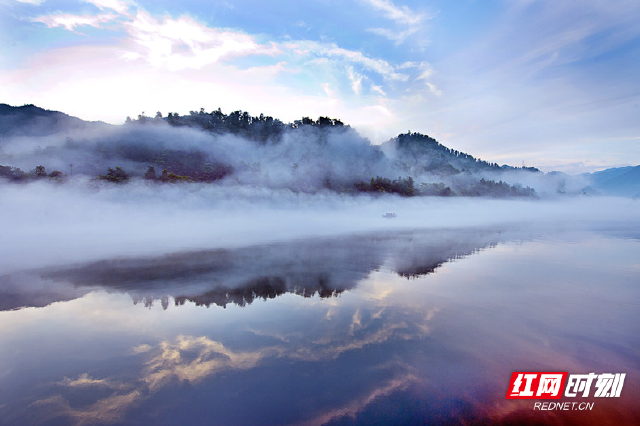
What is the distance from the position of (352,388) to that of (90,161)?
366 ft

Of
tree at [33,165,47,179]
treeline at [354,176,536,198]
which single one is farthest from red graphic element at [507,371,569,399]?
treeline at [354,176,536,198]

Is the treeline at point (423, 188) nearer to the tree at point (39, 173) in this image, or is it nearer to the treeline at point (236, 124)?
the treeline at point (236, 124)

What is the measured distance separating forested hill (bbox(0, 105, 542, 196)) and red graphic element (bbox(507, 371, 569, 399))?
85987 mm

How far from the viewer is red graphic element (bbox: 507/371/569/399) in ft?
20.5

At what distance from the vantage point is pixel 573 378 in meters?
6.57

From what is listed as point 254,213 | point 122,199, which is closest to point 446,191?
point 254,213

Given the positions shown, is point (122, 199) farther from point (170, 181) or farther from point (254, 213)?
point (254, 213)

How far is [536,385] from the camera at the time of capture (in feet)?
21.2

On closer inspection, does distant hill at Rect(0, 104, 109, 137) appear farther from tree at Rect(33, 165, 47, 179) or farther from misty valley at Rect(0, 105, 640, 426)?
misty valley at Rect(0, 105, 640, 426)

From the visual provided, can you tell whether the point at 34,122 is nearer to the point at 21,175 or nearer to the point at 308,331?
the point at 21,175

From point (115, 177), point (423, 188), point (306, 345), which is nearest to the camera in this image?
point (306, 345)

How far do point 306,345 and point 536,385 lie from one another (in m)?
5.40

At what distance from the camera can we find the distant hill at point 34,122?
391 ft

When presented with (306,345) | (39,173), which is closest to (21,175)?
(39,173)
